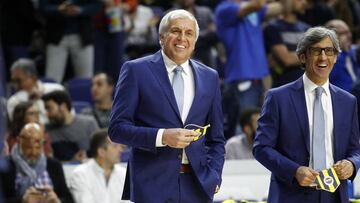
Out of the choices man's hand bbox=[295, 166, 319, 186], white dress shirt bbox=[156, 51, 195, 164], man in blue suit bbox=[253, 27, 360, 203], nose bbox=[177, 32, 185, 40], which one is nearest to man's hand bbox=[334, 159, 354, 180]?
man in blue suit bbox=[253, 27, 360, 203]

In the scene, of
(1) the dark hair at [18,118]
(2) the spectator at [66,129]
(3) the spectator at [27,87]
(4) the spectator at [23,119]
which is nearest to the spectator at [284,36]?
(2) the spectator at [66,129]

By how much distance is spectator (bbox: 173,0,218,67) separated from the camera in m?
13.1

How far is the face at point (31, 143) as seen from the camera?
31.6ft

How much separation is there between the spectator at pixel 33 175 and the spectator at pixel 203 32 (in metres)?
3.85

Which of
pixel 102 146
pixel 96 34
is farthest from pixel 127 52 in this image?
pixel 102 146

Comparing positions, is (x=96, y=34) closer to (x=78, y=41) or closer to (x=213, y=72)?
(x=78, y=41)

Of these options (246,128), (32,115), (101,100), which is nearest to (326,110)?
(246,128)

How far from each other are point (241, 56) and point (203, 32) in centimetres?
116

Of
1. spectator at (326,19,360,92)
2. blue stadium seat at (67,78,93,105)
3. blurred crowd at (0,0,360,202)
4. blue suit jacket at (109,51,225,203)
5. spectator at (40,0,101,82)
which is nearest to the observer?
blue suit jacket at (109,51,225,203)

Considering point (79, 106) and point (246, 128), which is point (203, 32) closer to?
point (79, 106)

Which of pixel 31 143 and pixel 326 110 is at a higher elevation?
pixel 326 110

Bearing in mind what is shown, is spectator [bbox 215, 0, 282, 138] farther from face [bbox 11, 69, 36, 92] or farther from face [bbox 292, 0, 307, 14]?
face [bbox 11, 69, 36, 92]

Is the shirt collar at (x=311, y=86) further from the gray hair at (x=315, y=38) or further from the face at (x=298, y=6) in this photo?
the face at (x=298, y=6)

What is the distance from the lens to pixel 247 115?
430 inches
